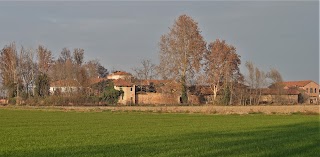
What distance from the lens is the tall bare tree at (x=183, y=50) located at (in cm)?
9044

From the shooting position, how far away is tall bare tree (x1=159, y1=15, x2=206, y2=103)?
90.4 meters

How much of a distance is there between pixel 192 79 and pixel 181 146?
238 ft

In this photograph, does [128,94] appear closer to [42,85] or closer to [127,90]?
[127,90]

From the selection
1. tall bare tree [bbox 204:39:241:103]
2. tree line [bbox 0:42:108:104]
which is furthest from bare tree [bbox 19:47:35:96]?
tall bare tree [bbox 204:39:241:103]

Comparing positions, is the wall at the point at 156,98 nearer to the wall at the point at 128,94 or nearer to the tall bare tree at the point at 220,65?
the wall at the point at 128,94

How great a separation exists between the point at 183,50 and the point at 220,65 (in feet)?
31.1

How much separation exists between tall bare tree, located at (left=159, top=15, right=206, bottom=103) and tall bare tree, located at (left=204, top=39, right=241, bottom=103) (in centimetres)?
324

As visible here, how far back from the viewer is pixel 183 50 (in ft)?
299

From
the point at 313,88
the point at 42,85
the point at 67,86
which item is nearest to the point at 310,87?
the point at 313,88

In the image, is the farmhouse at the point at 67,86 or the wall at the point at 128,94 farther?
the wall at the point at 128,94

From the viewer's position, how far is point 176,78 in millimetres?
90500

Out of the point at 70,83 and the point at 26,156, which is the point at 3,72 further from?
the point at 26,156

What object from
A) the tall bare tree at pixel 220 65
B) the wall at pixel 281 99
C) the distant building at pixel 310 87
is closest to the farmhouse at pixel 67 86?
the tall bare tree at pixel 220 65

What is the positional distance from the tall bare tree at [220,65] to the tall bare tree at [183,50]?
3239 mm
